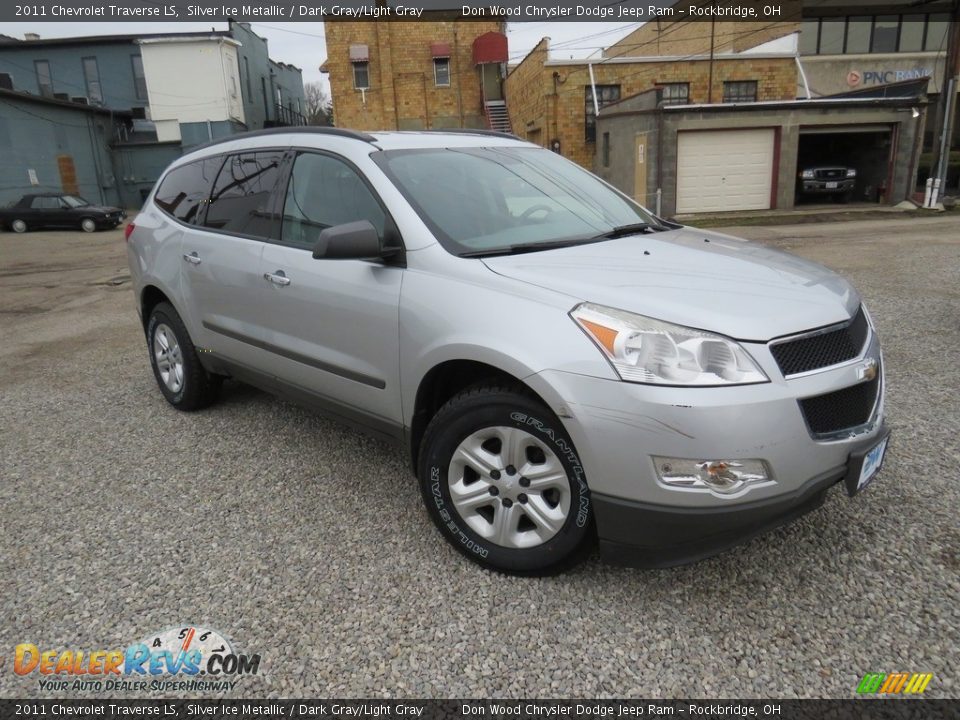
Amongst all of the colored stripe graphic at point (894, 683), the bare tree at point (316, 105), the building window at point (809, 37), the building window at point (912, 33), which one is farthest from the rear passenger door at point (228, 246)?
the bare tree at point (316, 105)

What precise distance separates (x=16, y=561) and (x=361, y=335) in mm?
1793

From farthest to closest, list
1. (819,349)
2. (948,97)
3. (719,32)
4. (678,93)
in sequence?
1. (719,32)
2. (678,93)
3. (948,97)
4. (819,349)

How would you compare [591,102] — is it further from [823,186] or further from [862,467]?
[862,467]

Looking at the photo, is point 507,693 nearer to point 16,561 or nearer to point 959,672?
point 959,672

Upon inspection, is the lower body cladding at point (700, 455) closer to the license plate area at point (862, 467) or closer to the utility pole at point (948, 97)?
the license plate area at point (862, 467)

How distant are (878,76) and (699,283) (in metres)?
36.3

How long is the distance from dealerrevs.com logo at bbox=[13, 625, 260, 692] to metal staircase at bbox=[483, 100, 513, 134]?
3322cm

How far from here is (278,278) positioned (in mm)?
3572

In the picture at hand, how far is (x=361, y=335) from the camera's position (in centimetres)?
315

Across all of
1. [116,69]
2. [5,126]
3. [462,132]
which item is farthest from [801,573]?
[116,69]

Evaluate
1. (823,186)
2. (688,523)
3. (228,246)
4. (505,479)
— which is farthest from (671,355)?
(823,186)

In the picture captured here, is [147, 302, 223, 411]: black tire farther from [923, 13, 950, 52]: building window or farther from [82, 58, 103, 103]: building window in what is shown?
[82, 58, 103, 103]: building window

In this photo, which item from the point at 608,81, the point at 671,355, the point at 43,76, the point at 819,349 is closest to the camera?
the point at 671,355

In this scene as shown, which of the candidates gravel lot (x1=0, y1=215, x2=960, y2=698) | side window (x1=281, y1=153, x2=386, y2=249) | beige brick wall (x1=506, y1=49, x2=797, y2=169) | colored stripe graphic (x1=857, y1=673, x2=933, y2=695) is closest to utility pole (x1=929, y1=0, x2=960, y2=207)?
beige brick wall (x1=506, y1=49, x2=797, y2=169)
